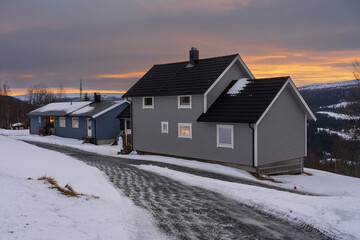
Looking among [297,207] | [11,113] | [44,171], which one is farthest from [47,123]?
[11,113]

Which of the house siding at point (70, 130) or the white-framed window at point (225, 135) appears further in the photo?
the house siding at point (70, 130)

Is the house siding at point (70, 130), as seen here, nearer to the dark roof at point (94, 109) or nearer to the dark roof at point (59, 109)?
the dark roof at point (94, 109)

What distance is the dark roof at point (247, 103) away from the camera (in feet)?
67.5

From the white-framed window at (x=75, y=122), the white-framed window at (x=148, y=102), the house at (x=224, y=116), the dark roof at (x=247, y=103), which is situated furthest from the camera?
the white-framed window at (x=75, y=122)

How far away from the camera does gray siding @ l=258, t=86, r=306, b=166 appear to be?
68.9ft

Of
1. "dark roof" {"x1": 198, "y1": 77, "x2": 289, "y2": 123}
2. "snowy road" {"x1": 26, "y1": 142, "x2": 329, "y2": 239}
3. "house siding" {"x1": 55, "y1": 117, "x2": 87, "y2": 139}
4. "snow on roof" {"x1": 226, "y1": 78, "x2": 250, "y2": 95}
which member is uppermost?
"snow on roof" {"x1": 226, "y1": 78, "x2": 250, "y2": 95}

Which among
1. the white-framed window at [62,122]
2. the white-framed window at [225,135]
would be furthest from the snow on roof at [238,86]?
the white-framed window at [62,122]

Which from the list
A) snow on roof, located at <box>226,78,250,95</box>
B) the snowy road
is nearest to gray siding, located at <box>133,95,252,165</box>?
snow on roof, located at <box>226,78,250,95</box>

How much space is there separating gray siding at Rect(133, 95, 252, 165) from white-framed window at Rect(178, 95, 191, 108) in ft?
1.05

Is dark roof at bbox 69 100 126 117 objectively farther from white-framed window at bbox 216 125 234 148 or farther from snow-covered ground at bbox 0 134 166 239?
snow-covered ground at bbox 0 134 166 239

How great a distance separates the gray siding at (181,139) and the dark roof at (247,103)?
661 millimetres

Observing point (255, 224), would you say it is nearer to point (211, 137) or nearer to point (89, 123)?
point (211, 137)

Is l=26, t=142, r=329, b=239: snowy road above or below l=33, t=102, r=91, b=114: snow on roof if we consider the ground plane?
below

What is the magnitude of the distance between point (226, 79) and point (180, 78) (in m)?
3.91
